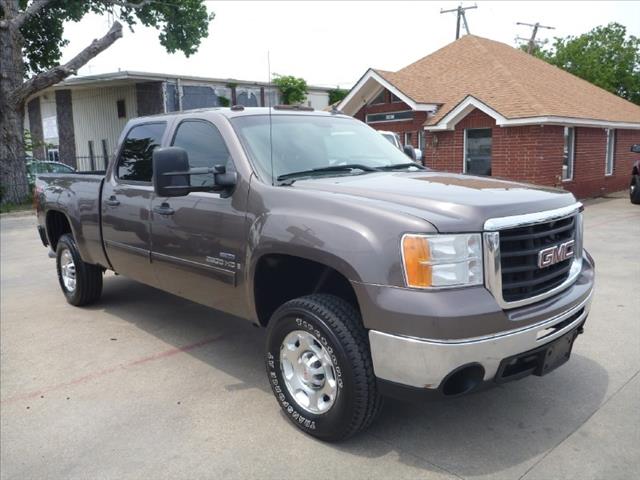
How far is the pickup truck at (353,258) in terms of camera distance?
283 cm

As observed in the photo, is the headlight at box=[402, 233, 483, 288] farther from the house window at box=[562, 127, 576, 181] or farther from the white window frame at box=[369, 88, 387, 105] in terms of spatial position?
the white window frame at box=[369, 88, 387, 105]

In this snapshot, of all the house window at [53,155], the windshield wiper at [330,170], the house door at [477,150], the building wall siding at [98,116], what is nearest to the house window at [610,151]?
the house door at [477,150]

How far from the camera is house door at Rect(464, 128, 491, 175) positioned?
17.5 meters

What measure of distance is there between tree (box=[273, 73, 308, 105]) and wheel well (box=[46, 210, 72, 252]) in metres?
26.7

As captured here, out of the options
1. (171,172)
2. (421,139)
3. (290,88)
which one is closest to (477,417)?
(171,172)

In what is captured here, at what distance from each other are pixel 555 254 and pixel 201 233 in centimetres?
231

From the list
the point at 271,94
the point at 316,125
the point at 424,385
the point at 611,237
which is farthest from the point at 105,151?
the point at 424,385

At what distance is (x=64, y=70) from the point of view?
18.9 meters

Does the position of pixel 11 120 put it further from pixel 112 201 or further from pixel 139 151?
pixel 139 151

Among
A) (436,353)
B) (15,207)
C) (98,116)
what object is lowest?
(15,207)

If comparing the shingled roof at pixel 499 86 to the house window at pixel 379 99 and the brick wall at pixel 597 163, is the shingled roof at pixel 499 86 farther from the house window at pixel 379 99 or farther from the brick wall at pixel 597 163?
the house window at pixel 379 99

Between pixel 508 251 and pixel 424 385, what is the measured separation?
0.82 meters

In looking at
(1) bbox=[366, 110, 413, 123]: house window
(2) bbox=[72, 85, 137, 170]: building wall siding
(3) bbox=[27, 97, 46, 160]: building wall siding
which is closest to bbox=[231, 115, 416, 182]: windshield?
(1) bbox=[366, 110, 413, 123]: house window

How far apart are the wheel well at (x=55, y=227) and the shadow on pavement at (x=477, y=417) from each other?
2.48 m
